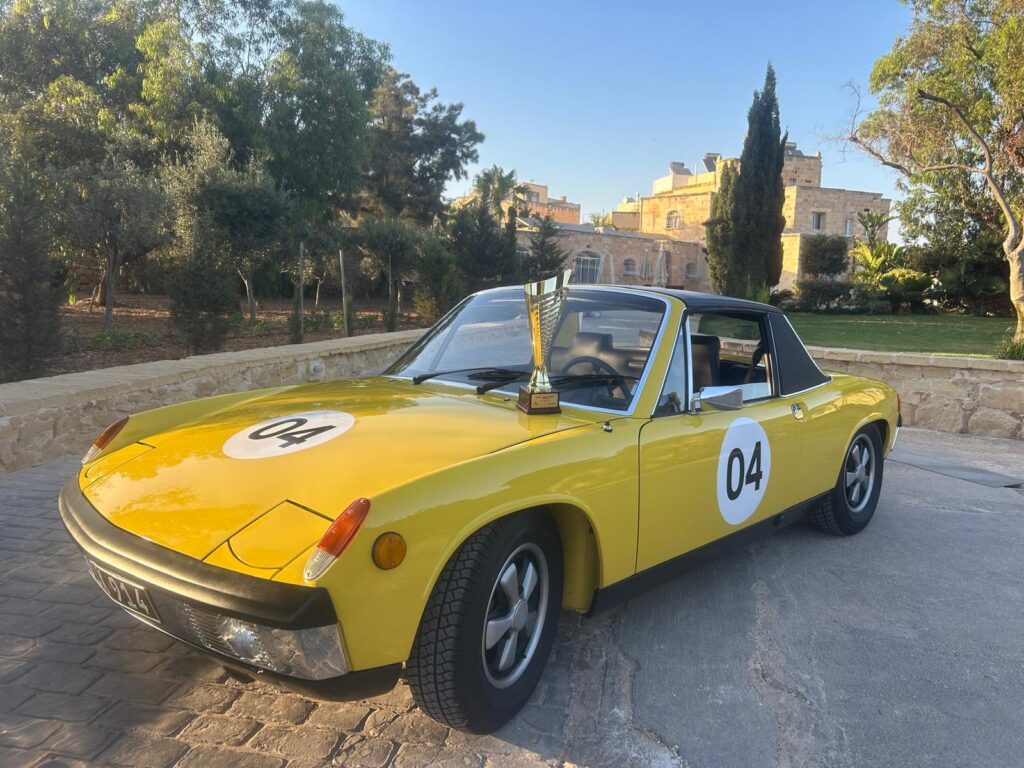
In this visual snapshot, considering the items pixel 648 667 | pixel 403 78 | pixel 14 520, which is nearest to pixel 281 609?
pixel 648 667

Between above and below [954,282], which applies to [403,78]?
above

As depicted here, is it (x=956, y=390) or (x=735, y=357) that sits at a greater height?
(x=735, y=357)

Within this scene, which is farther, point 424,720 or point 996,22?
point 996,22

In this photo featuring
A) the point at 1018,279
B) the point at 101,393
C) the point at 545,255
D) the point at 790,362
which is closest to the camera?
the point at 790,362

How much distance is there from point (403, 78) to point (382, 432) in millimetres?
42792

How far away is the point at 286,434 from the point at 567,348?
4.66 ft

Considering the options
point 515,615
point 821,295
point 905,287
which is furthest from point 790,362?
point 821,295

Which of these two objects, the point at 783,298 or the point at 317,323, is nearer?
the point at 317,323

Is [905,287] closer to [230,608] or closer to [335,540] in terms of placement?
[335,540]

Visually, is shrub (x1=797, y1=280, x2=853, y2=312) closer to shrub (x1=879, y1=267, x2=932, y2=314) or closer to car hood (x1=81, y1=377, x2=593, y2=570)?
shrub (x1=879, y1=267, x2=932, y2=314)

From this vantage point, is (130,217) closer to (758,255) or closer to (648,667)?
(648,667)

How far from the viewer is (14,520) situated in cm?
403

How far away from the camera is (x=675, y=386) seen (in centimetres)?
311

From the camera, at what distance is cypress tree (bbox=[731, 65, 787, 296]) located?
3172cm
